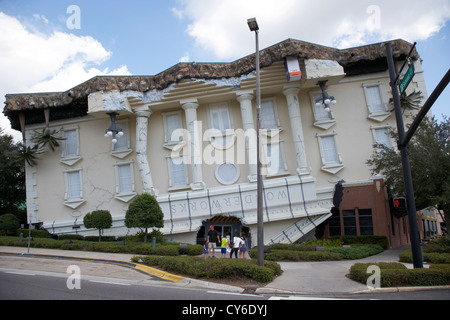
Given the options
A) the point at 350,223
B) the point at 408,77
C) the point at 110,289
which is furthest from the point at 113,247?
the point at 408,77

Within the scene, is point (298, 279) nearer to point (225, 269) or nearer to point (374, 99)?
point (225, 269)

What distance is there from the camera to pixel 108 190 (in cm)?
2742

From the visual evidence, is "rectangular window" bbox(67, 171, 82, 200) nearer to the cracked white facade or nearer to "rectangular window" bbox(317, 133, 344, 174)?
the cracked white facade

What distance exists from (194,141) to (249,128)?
4076mm

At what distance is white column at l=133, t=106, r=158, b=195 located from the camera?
2544cm

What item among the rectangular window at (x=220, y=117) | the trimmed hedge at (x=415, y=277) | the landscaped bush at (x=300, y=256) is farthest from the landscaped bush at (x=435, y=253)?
the rectangular window at (x=220, y=117)

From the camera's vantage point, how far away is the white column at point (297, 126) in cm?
2404

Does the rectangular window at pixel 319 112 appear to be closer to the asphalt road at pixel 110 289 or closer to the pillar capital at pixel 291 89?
the pillar capital at pixel 291 89

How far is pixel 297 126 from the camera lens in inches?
966

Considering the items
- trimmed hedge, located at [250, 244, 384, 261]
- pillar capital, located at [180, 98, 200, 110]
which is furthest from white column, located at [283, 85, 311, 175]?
trimmed hedge, located at [250, 244, 384, 261]

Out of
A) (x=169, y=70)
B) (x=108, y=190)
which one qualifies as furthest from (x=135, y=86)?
(x=108, y=190)

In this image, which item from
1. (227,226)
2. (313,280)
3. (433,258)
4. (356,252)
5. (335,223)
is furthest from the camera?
(227,226)

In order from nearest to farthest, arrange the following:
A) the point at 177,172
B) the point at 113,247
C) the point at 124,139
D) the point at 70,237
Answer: the point at 113,247 < the point at 70,237 < the point at 177,172 < the point at 124,139
